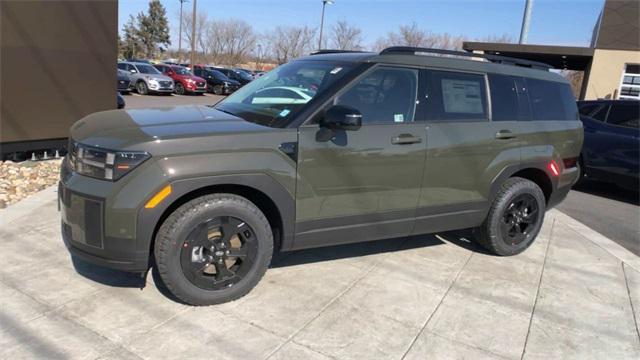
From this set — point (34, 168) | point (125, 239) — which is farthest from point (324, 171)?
point (34, 168)

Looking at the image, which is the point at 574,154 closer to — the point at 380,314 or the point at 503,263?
the point at 503,263

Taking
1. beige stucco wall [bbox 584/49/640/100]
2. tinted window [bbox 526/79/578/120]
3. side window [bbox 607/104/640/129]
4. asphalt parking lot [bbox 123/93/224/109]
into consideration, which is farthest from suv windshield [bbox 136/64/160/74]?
tinted window [bbox 526/79/578/120]

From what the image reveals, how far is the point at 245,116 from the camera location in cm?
392

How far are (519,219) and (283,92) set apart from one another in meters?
2.70

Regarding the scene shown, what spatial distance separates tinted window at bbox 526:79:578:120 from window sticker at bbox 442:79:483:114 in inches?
30.4

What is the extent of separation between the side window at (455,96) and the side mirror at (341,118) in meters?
0.91

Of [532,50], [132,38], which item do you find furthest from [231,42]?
[532,50]

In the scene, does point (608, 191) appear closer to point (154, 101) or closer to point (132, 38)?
point (154, 101)

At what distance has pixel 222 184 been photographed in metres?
3.37

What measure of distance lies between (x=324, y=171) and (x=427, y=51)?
1503mm

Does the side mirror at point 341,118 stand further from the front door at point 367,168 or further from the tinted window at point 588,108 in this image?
the tinted window at point 588,108

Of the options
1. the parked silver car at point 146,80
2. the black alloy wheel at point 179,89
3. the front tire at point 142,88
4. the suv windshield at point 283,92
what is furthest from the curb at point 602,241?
the black alloy wheel at point 179,89

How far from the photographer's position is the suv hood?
3154 millimetres

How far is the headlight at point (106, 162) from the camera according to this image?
3.08 m
